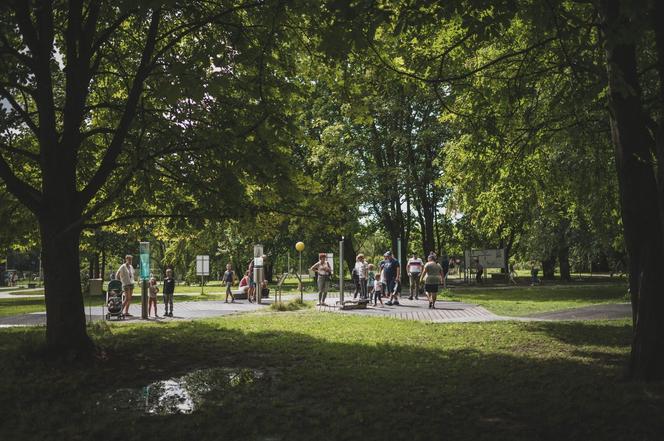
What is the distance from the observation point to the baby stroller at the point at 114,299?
15.9 m

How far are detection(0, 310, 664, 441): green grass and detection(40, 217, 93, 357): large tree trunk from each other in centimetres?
40

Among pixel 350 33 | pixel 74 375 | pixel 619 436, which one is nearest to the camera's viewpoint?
pixel 619 436

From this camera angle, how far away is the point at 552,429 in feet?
17.0

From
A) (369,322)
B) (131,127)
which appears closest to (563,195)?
Result: (369,322)

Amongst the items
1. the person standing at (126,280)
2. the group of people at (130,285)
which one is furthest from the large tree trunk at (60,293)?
the person standing at (126,280)

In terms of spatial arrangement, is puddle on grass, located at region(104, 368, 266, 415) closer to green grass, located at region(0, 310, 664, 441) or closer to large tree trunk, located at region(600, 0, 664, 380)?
green grass, located at region(0, 310, 664, 441)

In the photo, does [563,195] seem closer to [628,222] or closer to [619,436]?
[628,222]

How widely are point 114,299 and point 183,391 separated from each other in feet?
32.8

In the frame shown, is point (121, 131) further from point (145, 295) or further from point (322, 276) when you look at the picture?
point (322, 276)

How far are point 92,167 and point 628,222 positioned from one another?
32.8ft

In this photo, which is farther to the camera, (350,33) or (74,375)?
(74,375)

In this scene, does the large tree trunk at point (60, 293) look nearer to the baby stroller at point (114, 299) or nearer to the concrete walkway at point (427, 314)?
the concrete walkway at point (427, 314)

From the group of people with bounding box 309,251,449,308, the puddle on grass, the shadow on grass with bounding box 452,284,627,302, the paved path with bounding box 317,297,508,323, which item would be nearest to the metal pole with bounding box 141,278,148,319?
the paved path with bounding box 317,297,508,323

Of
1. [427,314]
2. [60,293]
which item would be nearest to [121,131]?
[60,293]
